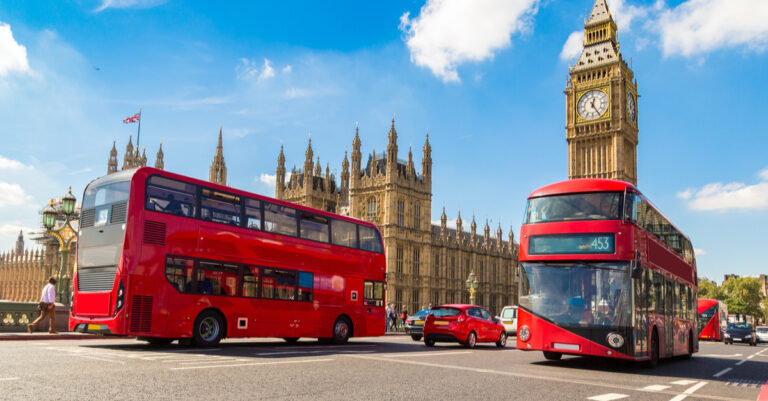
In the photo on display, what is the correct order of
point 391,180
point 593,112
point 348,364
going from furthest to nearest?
point 593,112 → point 391,180 → point 348,364

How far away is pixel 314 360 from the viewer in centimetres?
1183

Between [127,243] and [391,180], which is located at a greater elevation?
[391,180]

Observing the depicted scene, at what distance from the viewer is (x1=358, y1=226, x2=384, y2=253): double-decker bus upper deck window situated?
19.5m

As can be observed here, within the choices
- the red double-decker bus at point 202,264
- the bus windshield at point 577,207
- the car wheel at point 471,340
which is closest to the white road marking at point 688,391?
the bus windshield at point 577,207

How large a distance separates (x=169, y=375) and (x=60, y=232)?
54.2ft

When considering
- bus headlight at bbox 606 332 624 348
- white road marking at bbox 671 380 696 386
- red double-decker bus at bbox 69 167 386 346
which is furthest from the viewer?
red double-decker bus at bbox 69 167 386 346

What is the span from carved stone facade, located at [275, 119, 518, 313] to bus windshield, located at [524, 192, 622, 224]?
39047 mm

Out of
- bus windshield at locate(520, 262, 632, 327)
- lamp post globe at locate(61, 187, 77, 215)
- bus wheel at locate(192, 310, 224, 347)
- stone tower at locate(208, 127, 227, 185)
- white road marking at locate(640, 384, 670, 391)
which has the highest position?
stone tower at locate(208, 127, 227, 185)

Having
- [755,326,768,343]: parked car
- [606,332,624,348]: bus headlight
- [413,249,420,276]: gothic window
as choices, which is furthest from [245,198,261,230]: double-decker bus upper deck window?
[413,249,420,276]: gothic window

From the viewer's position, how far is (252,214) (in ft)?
52.1

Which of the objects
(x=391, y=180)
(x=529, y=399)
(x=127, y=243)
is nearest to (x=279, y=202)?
(x=127, y=243)

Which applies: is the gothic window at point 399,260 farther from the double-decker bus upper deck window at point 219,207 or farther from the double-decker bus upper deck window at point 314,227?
the double-decker bus upper deck window at point 219,207

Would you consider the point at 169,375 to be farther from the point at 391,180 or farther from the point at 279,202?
the point at 391,180

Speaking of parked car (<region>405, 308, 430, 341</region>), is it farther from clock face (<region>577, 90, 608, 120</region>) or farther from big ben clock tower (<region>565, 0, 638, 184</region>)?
clock face (<region>577, 90, 608, 120</region>)
